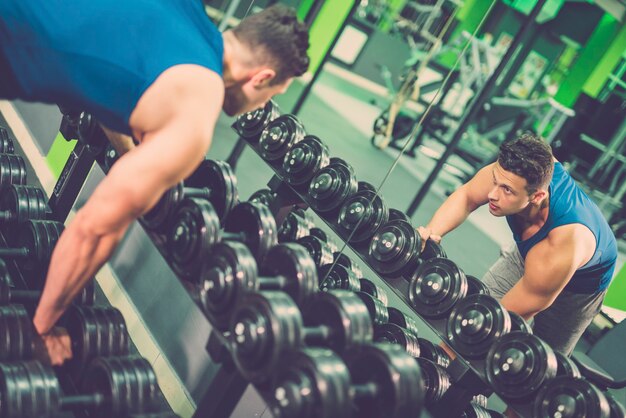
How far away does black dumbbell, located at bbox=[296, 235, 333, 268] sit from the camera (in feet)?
8.41

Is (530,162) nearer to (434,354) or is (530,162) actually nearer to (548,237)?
(548,237)

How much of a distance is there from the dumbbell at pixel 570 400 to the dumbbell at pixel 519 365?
32mm

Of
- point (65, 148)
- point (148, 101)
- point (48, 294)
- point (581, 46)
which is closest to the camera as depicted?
point (148, 101)

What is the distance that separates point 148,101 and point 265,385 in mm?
760

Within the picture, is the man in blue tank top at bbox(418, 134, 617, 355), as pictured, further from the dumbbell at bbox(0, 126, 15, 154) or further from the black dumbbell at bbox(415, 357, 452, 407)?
the dumbbell at bbox(0, 126, 15, 154)

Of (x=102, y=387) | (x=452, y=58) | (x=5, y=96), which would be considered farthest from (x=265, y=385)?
(x=452, y=58)

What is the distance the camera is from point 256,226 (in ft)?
6.07

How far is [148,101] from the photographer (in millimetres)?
1376

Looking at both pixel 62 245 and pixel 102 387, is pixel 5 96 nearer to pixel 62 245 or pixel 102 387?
pixel 62 245

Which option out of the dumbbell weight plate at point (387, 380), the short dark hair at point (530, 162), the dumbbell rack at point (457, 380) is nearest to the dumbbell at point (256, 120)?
the dumbbell rack at point (457, 380)

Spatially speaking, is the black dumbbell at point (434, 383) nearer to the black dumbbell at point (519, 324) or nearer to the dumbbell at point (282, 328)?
the black dumbbell at point (519, 324)

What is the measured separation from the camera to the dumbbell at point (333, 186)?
2.54 m

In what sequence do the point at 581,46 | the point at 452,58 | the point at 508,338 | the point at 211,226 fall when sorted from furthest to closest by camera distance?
the point at 452,58, the point at 581,46, the point at 508,338, the point at 211,226

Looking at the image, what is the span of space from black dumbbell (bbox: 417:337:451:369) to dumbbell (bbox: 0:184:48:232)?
166 cm
